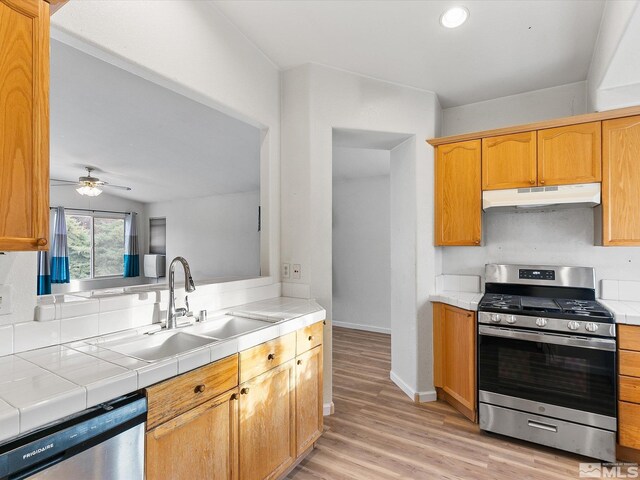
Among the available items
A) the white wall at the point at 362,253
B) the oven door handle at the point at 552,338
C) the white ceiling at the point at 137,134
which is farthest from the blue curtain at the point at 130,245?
the oven door handle at the point at 552,338

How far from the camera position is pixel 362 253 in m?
5.24

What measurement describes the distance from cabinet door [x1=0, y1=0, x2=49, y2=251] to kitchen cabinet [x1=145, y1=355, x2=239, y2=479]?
69 cm

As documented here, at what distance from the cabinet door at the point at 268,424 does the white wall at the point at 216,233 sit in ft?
13.8

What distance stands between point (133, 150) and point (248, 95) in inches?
106

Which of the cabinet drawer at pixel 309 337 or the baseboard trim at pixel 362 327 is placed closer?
the cabinet drawer at pixel 309 337

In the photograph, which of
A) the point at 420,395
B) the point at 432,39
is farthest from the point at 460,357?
the point at 432,39

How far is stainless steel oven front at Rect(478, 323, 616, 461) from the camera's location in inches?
80.6

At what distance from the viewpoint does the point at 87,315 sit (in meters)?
1.49

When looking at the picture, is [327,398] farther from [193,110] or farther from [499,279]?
[193,110]

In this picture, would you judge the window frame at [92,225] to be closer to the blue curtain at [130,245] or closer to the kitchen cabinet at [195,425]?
the blue curtain at [130,245]

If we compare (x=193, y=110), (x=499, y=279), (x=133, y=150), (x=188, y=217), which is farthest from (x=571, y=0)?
(x=188, y=217)

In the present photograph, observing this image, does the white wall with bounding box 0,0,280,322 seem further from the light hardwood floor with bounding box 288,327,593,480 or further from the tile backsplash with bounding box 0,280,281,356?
the light hardwood floor with bounding box 288,327,593,480

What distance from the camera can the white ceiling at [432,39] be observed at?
6.83 ft

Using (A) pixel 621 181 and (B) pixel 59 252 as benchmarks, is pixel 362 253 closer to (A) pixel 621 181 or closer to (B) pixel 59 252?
(A) pixel 621 181
